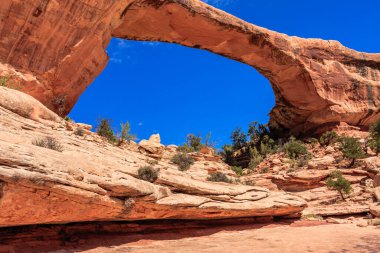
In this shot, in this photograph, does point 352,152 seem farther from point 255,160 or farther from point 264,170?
point 255,160

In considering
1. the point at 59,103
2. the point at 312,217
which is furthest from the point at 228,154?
the point at 59,103

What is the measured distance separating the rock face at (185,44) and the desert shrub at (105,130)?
237 centimetres

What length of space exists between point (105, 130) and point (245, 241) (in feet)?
40.1

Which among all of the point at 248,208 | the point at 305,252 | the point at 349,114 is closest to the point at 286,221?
the point at 248,208

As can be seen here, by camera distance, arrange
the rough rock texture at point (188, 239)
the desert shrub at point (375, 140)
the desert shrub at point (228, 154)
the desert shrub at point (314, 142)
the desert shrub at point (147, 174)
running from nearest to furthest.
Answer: the rough rock texture at point (188, 239)
the desert shrub at point (147, 174)
the desert shrub at point (375, 140)
the desert shrub at point (314, 142)
the desert shrub at point (228, 154)

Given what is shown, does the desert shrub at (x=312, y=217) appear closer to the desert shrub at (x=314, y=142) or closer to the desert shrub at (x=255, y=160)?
the desert shrub at (x=255, y=160)

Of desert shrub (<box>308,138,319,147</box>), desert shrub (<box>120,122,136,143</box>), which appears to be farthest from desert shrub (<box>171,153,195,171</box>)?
desert shrub (<box>308,138,319,147</box>)

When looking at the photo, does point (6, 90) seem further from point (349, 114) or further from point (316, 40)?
point (349, 114)

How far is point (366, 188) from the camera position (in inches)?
582

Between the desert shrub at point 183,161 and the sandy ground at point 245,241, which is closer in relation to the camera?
the sandy ground at point 245,241

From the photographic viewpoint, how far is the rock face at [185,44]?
14.3 metres

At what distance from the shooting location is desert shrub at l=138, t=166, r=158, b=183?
335 inches

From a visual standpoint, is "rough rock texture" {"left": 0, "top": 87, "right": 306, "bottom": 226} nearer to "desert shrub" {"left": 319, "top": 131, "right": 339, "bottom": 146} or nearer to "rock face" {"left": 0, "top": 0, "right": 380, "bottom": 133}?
"rock face" {"left": 0, "top": 0, "right": 380, "bottom": 133}

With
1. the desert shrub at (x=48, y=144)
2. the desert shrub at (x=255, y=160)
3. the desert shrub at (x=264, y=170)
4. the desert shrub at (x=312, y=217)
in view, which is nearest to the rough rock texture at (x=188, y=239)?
the desert shrub at (x=48, y=144)
